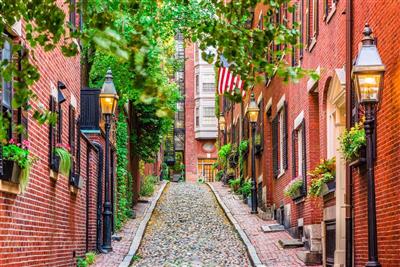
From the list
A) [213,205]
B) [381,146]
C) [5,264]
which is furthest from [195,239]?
[5,264]

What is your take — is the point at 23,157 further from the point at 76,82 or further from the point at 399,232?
the point at 76,82

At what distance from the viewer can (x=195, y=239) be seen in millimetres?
23562

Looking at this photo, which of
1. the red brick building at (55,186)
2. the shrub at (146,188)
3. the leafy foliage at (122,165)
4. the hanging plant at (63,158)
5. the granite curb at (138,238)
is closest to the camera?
the red brick building at (55,186)

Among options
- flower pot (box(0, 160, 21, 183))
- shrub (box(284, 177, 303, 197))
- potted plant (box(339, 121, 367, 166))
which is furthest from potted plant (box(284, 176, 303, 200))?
flower pot (box(0, 160, 21, 183))

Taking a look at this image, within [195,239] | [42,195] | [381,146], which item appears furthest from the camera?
[195,239]

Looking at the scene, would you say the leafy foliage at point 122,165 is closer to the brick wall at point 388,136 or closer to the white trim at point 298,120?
the white trim at point 298,120

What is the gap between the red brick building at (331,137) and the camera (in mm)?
12008

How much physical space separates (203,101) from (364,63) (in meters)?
61.1

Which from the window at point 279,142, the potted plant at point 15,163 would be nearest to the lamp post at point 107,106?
the window at point 279,142

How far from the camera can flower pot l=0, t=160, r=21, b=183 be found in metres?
10.4

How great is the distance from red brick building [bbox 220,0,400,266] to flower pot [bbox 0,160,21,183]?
4.72 metres

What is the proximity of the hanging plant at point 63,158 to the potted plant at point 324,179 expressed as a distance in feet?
15.6

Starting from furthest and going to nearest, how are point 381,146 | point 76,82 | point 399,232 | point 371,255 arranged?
point 76,82 < point 381,146 < point 399,232 < point 371,255

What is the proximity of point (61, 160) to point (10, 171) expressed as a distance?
4.36 m
